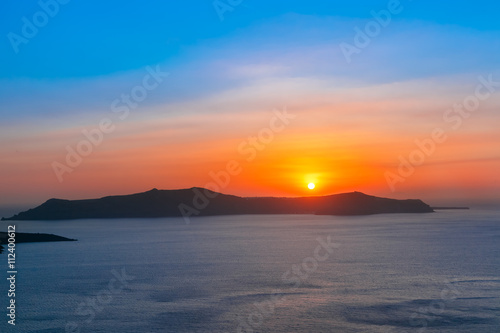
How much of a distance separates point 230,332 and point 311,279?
615 inches

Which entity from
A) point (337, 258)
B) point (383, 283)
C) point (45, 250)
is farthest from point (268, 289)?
point (45, 250)

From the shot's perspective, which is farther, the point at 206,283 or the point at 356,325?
the point at 206,283

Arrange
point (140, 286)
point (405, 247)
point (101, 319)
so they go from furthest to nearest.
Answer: point (405, 247) < point (140, 286) < point (101, 319)

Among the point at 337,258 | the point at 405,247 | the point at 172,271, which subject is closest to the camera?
the point at 172,271

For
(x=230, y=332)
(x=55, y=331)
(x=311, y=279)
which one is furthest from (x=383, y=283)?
(x=55, y=331)

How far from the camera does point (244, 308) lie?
94.8 feet

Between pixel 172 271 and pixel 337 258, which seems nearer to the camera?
pixel 172 271

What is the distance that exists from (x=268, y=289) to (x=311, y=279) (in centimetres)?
581

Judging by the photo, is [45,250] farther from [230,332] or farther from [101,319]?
[230,332]

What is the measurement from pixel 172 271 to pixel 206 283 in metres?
8.01

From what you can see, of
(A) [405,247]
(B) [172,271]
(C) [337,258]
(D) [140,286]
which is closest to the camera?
(D) [140,286]

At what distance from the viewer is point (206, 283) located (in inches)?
1478

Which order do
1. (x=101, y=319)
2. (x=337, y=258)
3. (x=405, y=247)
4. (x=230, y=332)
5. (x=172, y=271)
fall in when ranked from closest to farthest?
(x=230, y=332), (x=101, y=319), (x=172, y=271), (x=337, y=258), (x=405, y=247)

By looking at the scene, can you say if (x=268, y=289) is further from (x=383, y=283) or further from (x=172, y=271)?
(x=172, y=271)
